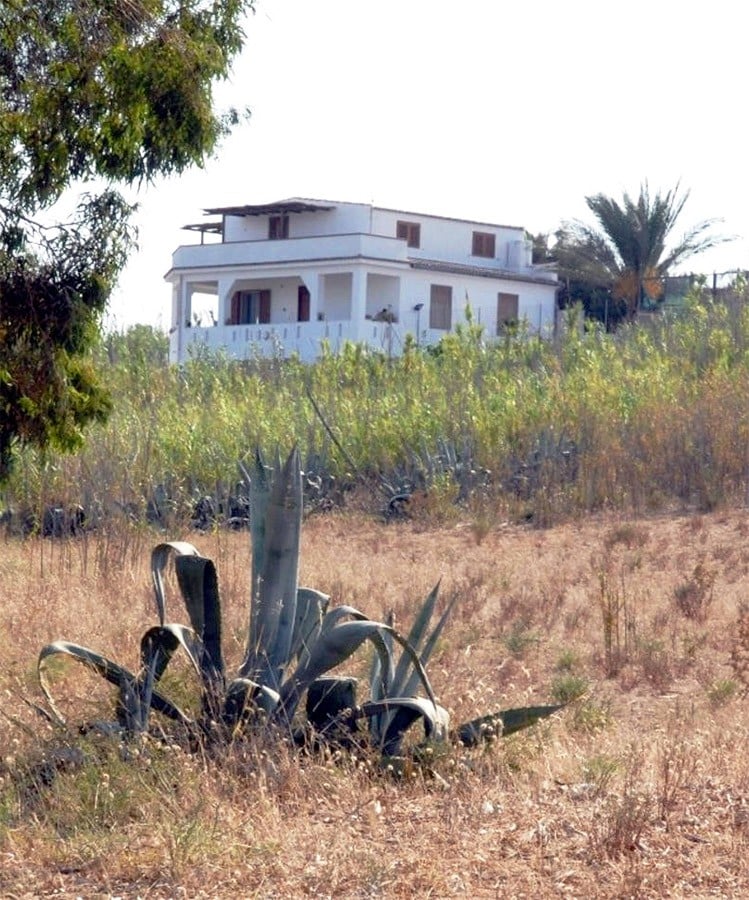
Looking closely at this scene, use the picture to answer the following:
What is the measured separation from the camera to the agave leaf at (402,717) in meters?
6.36

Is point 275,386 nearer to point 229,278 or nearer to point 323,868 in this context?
point 323,868

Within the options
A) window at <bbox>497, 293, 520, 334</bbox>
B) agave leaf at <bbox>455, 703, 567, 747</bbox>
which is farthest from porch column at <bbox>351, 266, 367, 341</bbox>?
agave leaf at <bbox>455, 703, 567, 747</bbox>

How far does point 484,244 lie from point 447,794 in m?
49.1

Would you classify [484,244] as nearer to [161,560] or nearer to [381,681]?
[161,560]

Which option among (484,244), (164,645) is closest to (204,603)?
(164,645)

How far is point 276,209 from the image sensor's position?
5147 centimetres

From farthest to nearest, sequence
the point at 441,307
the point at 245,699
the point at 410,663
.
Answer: the point at 441,307 → the point at 410,663 → the point at 245,699

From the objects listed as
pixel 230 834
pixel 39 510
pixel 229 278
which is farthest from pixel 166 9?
pixel 229 278

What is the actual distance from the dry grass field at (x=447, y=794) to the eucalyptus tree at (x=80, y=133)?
2.10 meters

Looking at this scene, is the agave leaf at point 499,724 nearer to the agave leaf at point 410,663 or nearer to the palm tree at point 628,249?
the agave leaf at point 410,663

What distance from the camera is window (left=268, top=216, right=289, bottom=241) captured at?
2046 inches

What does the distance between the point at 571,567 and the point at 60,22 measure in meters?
7.11

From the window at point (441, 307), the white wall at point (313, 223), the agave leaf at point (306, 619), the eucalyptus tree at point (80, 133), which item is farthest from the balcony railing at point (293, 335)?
the agave leaf at point (306, 619)

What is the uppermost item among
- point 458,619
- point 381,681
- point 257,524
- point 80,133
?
point 80,133
